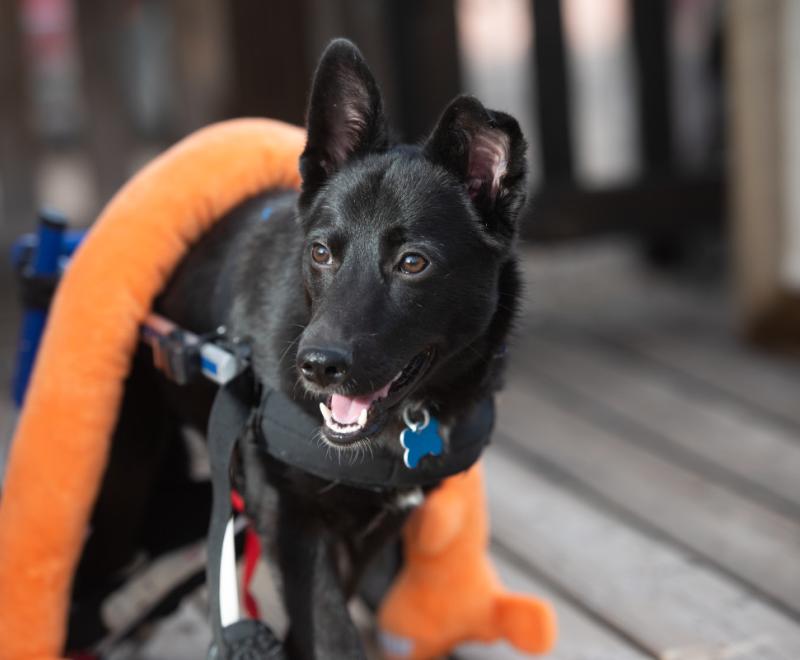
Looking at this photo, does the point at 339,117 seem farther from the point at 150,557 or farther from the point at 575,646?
the point at 575,646

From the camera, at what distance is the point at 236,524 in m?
2.18

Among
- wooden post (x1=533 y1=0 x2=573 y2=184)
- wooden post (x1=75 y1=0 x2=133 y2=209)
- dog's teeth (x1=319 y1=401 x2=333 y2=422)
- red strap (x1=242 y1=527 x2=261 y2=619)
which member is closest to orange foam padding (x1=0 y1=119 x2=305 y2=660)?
red strap (x1=242 y1=527 x2=261 y2=619)

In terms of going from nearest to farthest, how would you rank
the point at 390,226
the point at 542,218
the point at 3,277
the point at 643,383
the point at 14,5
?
1. the point at 390,226
2. the point at 643,383
3. the point at 542,218
4. the point at 14,5
5. the point at 3,277

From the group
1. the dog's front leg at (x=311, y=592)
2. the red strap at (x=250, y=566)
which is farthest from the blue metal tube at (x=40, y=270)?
the dog's front leg at (x=311, y=592)

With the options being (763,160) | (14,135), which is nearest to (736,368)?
(763,160)

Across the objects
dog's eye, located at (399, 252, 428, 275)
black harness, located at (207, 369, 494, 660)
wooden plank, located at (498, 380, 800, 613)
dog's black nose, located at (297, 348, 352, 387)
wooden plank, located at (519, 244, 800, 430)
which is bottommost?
wooden plank, located at (519, 244, 800, 430)

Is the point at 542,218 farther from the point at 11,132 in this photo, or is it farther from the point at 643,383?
the point at 11,132

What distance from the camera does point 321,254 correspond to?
5.77ft

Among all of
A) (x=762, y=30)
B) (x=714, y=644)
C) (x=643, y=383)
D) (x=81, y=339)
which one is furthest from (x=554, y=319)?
(x=81, y=339)

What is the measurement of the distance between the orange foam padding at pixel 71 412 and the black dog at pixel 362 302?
19cm

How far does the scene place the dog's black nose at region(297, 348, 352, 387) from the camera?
1.60m

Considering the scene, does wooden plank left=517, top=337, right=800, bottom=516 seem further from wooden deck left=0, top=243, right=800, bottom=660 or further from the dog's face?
the dog's face

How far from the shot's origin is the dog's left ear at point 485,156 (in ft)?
5.60

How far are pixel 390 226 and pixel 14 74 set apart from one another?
11.0 feet
